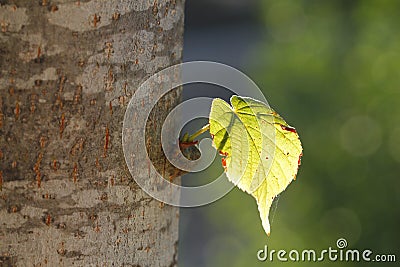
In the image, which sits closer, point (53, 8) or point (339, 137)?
point (53, 8)

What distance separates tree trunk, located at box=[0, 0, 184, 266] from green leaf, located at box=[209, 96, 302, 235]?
0.08m

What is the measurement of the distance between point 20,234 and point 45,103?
0.34 ft

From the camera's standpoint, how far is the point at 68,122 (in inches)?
19.4

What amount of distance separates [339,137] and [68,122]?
1374mm

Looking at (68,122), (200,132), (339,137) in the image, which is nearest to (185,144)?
(200,132)

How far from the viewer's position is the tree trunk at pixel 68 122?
482 mm

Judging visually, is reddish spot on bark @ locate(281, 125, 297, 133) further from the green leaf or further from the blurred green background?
the blurred green background

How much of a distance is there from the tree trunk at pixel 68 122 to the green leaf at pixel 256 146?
0.08 m

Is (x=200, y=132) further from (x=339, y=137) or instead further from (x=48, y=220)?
(x=339, y=137)

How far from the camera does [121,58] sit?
51cm

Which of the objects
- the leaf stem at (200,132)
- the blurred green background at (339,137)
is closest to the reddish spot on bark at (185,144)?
the leaf stem at (200,132)

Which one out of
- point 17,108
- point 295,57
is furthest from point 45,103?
point 295,57

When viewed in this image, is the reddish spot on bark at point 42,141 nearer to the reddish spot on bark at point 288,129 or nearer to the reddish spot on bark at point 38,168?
the reddish spot on bark at point 38,168

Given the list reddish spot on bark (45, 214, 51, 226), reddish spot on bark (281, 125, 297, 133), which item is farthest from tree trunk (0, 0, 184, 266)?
reddish spot on bark (281, 125, 297, 133)
